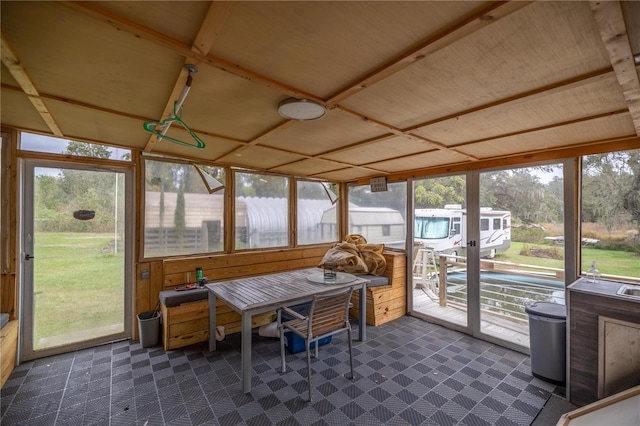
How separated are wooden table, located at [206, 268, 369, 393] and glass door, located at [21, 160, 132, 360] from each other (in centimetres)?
129

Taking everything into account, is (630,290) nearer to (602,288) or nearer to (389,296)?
(602,288)

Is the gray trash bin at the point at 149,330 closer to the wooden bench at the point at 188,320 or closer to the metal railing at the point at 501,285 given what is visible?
the wooden bench at the point at 188,320

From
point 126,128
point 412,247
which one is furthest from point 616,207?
point 126,128

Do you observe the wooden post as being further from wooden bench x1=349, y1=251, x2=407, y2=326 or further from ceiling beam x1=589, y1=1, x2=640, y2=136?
ceiling beam x1=589, y1=1, x2=640, y2=136

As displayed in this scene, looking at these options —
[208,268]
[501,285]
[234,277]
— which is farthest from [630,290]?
[208,268]

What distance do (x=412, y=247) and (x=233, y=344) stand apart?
290 cm

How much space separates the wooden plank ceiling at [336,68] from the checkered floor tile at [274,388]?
2.26m

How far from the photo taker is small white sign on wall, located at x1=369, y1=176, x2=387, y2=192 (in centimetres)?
469

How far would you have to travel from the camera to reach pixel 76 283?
3.09 meters

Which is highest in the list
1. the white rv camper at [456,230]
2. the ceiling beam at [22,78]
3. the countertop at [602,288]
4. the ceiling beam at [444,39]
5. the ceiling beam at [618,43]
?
the ceiling beam at [22,78]

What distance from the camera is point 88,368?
8.86 ft

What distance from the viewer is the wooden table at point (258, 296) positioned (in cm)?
234

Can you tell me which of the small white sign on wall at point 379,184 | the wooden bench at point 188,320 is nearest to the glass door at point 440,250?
the small white sign on wall at point 379,184

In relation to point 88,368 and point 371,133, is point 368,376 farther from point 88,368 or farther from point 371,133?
point 88,368
